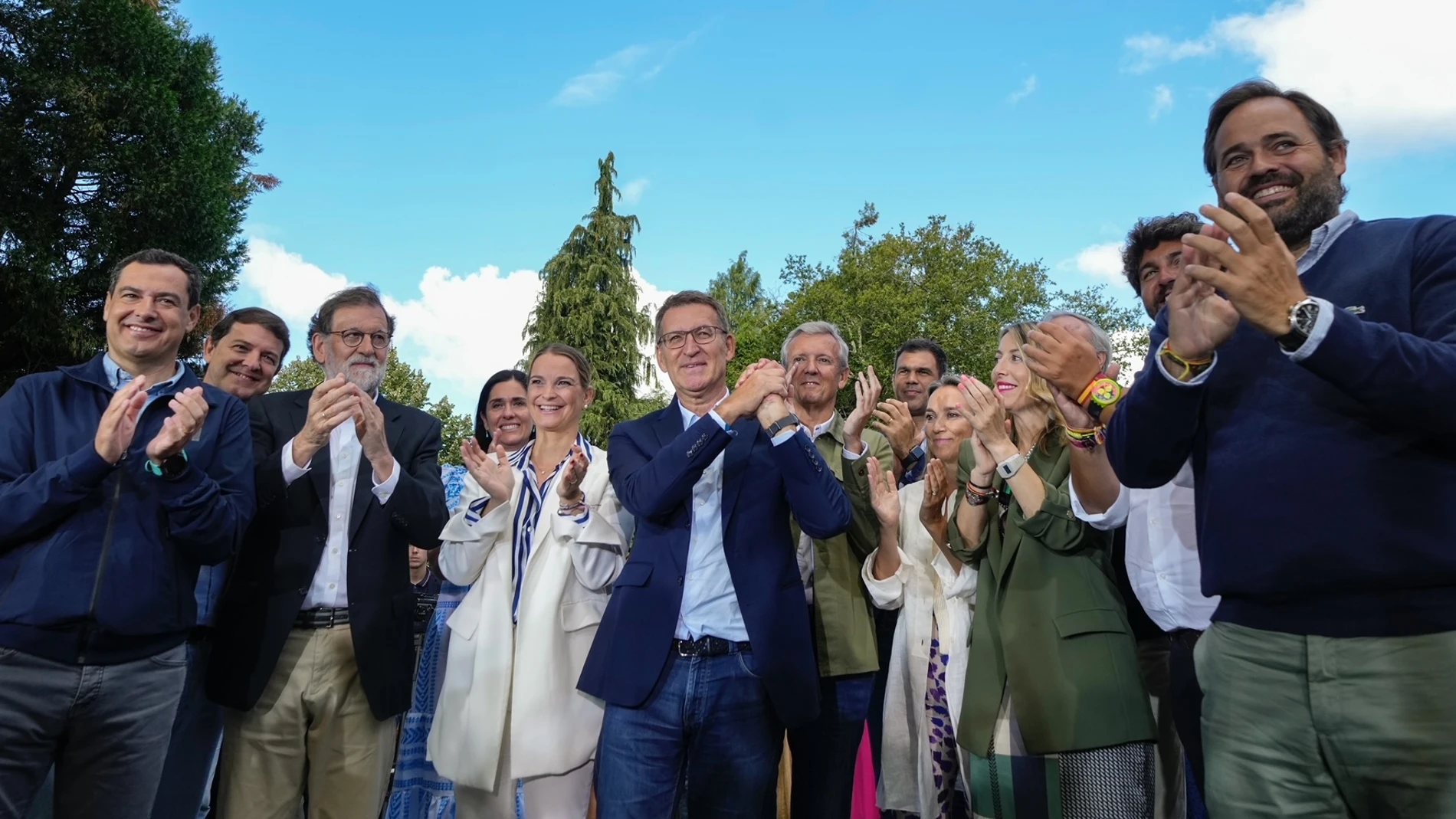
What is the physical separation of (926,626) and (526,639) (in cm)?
183

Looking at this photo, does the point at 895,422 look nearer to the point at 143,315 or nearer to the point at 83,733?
the point at 143,315

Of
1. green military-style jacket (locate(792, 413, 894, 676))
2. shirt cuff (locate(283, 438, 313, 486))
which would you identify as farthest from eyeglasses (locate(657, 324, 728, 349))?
shirt cuff (locate(283, 438, 313, 486))

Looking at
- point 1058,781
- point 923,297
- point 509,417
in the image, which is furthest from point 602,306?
point 1058,781

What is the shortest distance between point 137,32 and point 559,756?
76.7 ft

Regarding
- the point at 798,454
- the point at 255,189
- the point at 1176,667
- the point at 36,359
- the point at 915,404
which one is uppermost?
the point at 255,189

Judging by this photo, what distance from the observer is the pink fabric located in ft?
16.1

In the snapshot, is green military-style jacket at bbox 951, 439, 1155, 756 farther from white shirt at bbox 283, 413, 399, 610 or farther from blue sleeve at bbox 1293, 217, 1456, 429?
white shirt at bbox 283, 413, 399, 610

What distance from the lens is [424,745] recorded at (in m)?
4.61

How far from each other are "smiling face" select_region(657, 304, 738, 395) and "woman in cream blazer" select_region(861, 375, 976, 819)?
3.20 ft

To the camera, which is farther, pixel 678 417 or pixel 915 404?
pixel 915 404

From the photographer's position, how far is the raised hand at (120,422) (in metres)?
3.08

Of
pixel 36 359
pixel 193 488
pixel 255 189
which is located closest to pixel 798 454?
pixel 193 488

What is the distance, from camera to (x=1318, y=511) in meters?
2.02

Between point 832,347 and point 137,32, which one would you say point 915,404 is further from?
point 137,32
